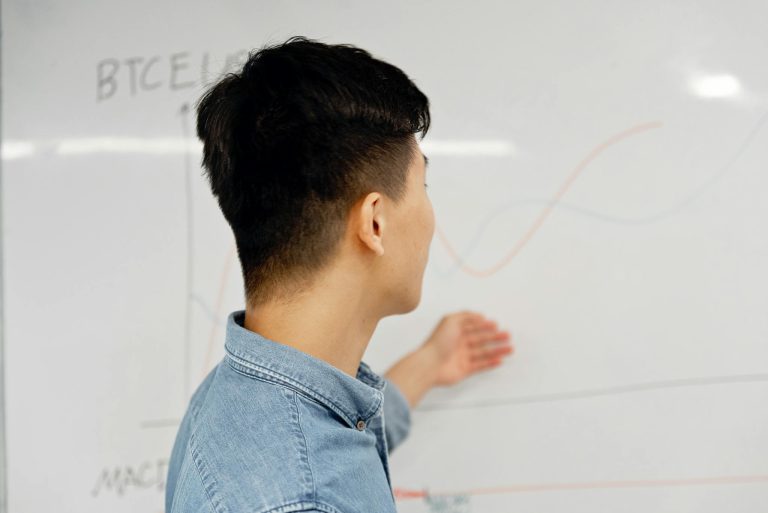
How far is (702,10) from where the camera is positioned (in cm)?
82

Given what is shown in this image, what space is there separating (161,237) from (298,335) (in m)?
0.45

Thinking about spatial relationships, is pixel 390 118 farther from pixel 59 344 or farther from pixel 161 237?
pixel 59 344

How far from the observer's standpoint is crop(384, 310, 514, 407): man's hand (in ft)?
2.95

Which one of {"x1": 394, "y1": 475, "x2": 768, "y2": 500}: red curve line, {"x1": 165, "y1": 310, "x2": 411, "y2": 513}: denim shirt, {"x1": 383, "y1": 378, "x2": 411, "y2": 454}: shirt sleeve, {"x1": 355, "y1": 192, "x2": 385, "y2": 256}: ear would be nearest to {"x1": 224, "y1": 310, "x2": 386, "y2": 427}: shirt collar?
{"x1": 165, "y1": 310, "x2": 411, "y2": 513}: denim shirt

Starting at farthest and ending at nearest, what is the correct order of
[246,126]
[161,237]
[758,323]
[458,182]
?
[161,237] → [458,182] → [758,323] → [246,126]

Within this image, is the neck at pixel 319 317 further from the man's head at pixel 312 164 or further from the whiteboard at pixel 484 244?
the whiteboard at pixel 484 244

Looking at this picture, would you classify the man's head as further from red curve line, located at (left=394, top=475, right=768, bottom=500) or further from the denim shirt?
red curve line, located at (left=394, top=475, right=768, bottom=500)

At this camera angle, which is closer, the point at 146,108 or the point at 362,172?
the point at 362,172

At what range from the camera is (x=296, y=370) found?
1.99 ft

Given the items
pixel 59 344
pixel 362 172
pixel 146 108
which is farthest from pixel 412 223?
pixel 59 344

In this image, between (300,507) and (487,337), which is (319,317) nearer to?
(300,507)

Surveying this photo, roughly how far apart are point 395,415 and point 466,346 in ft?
0.39

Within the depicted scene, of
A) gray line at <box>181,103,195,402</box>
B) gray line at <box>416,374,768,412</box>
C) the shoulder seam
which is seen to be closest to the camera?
the shoulder seam

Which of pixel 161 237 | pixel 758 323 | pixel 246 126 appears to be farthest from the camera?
pixel 161 237
